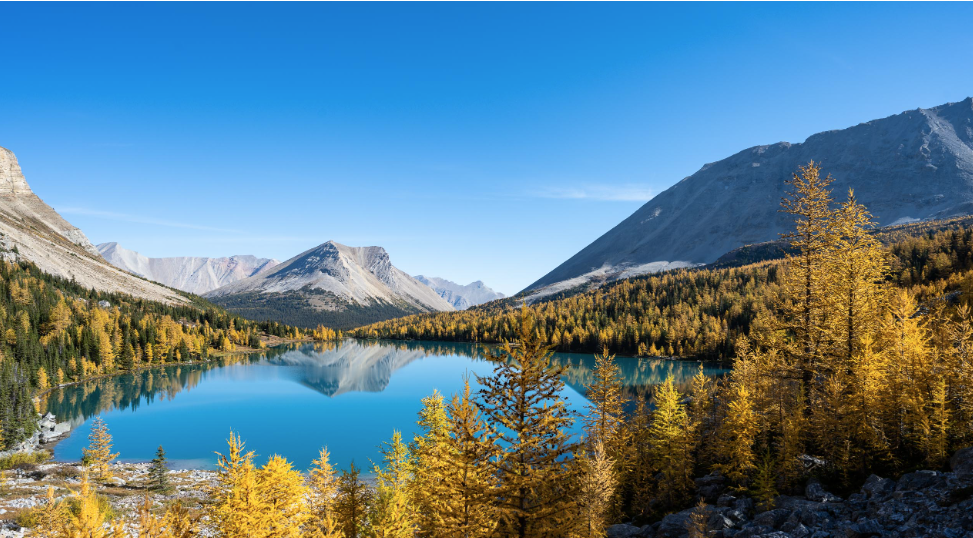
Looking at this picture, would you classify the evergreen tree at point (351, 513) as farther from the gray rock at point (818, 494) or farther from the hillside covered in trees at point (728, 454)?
the gray rock at point (818, 494)

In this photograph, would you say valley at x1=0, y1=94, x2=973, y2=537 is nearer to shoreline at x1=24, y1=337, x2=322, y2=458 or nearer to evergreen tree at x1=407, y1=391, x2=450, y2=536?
evergreen tree at x1=407, y1=391, x2=450, y2=536

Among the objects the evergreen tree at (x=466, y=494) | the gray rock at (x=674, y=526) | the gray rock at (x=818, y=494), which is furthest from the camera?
the gray rock at (x=674, y=526)

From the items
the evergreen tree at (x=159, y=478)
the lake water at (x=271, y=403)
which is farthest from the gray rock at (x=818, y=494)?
the evergreen tree at (x=159, y=478)

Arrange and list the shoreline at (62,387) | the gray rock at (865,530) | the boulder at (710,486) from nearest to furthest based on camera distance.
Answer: the gray rock at (865,530), the boulder at (710,486), the shoreline at (62,387)

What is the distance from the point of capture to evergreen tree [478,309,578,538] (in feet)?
44.7

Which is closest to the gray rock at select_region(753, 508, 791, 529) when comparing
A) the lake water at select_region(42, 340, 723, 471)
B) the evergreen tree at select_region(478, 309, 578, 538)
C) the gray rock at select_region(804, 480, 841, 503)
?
the gray rock at select_region(804, 480, 841, 503)

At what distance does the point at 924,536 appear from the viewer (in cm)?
1516

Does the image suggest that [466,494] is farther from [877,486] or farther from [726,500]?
[726,500]

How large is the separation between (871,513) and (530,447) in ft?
52.0

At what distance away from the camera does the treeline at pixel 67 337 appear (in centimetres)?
6122

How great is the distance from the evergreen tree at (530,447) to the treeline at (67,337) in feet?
216

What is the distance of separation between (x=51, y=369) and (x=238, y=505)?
110 metres

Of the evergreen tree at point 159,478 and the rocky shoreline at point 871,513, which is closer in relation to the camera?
the rocky shoreline at point 871,513

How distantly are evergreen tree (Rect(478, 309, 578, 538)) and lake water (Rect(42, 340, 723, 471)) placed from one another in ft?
127
